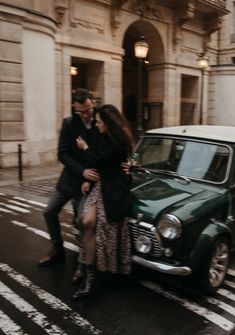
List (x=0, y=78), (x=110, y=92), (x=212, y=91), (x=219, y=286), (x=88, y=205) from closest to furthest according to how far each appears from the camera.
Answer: (x=88, y=205) < (x=219, y=286) < (x=0, y=78) < (x=110, y=92) < (x=212, y=91)

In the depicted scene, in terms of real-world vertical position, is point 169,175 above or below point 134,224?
above

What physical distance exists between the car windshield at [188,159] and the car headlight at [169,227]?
1.07m

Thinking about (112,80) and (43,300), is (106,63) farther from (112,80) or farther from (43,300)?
(43,300)

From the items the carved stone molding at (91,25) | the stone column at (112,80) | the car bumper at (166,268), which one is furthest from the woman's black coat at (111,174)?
the stone column at (112,80)

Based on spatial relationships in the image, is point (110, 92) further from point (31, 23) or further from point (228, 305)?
point (228, 305)

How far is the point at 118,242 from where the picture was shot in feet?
14.3

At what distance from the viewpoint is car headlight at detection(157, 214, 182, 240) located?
13.6 feet

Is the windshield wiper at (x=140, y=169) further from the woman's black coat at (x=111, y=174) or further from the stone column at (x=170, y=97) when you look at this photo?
the stone column at (x=170, y=97)

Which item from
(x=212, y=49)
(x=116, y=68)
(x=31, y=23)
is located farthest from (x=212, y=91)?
(x=31, y=23)

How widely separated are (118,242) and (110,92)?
52.9 feet

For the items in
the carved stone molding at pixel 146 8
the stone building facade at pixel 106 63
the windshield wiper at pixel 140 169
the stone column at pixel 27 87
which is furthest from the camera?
the carved stone molding at pixel 146 8

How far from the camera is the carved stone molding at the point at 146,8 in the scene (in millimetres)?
20875

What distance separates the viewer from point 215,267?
14.9 feet

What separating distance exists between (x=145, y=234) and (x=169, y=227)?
0.27m
